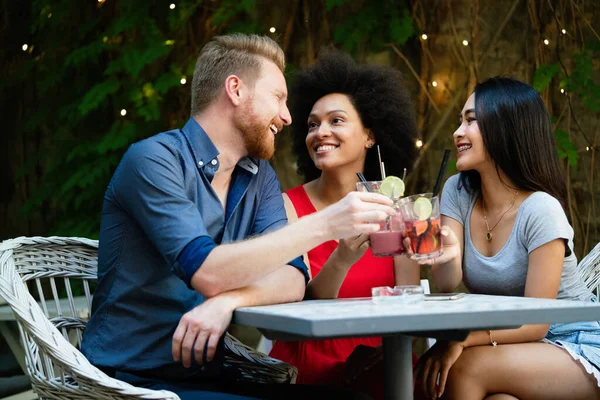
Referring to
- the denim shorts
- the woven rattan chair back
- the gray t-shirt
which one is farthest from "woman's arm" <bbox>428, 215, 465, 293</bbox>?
the woven rattan chair back

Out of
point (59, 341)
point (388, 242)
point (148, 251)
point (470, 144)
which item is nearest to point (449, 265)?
point (388, 242)

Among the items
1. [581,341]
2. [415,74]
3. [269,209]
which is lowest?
[581,341]

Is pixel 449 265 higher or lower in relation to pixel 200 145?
lower

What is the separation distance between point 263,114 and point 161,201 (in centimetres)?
47

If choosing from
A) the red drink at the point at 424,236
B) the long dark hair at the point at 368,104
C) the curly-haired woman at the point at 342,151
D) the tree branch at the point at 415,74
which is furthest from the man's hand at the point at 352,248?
the tree branch at the point at 415,74

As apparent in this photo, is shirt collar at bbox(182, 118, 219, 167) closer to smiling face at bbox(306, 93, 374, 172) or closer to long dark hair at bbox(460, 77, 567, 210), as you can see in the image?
smiling face at bbox(306, 93, 374, 172)

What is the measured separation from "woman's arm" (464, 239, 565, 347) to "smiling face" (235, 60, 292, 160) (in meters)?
0.79

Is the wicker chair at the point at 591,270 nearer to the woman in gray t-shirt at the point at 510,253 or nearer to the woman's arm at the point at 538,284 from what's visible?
the woman in gray t-shirt at the point at 510,253

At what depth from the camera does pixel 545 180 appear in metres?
2.50

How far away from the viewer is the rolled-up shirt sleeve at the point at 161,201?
1825mm

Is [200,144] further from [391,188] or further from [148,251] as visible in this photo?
[391,188]

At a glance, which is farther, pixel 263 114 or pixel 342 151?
pixel 342 151

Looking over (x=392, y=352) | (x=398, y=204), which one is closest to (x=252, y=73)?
(x=398, y=204)

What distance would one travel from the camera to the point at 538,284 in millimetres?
2236
